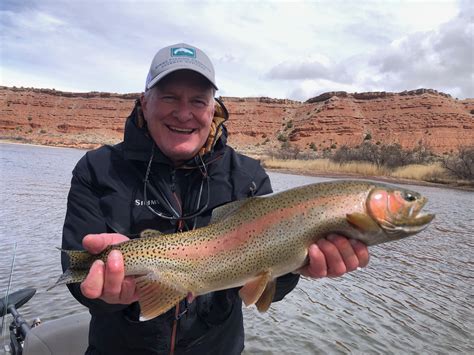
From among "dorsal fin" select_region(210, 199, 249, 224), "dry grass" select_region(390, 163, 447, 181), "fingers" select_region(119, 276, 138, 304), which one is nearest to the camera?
"fingers" select_region(119, 276, 138, 304)

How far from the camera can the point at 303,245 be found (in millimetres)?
2441

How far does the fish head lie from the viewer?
2.38 meters

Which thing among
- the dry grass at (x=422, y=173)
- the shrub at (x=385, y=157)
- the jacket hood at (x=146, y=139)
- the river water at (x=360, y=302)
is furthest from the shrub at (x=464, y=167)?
the jacket hood at (x=146, y=139)

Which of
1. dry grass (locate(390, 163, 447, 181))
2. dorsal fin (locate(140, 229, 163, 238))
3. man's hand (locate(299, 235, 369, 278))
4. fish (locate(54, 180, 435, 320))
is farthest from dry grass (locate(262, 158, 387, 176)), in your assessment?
dorsal fin (locate(140, 229, 163, 238))

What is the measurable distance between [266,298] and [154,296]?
2.12ft

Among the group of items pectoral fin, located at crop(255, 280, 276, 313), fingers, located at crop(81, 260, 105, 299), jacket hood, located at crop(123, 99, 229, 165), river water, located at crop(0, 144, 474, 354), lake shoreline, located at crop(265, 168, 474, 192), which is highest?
jacket hood, located at crop(123, 99, 229, 165)

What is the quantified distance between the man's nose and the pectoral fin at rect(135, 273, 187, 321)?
3.09 feet

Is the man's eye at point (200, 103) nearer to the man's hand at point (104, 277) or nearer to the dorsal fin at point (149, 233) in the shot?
the dorsal fin at point (149, 233)

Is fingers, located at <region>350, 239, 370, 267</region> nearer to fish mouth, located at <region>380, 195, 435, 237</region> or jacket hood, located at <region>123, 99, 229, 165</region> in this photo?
fish mouth, located at <region>380, 195, 435, 237</region>

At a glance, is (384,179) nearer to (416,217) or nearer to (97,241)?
(416,217)

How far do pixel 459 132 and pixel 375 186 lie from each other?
234 feet

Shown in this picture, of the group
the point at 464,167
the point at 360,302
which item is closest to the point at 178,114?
the point at 360,302

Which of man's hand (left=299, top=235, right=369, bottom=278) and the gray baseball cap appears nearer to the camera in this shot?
man's hand (left=299, top=235, right=369, bottom=278)

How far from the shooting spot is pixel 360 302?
6207 mm
